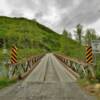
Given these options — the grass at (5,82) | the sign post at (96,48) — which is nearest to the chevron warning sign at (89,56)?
the sign post at (96,48)

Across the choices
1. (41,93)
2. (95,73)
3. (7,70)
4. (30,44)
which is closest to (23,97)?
(41,93)

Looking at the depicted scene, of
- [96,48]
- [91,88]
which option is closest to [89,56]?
[96,48]

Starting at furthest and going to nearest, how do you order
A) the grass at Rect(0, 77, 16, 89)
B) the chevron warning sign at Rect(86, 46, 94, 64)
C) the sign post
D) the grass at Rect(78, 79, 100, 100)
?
the sign post, the chevron warning sign at Rect(86, 46, 94, 64), the grass at Rect(0, 77, 16, 89), the grass at Rect(78, 79, 100, 100)

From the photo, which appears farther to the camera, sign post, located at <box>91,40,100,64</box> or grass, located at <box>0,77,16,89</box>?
sign post, located at <box>91,40,100,64</box>

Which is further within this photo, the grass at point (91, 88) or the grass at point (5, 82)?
the grass at point (5, 82)

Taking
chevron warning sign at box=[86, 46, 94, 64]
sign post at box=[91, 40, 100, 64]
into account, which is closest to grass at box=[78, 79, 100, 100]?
chevron warning sign at box=[86, 46, 94, 64]

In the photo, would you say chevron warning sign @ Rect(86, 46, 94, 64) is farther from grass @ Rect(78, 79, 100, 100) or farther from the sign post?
grass @ Rect(78, 79, 100, 100)

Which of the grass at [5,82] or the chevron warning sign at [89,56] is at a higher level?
the chevron warning sign at [89,56]

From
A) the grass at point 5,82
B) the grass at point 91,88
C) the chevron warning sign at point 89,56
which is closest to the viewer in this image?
the grass at point 91,88

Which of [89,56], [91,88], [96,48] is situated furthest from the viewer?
[96,48]

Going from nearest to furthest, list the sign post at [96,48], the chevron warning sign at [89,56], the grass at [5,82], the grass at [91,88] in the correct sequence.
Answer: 1. the grass at [91,88]
2. the grass at [5,82]
3. the chevron warning sign at [89,56]
4. the sign post at [96,48]

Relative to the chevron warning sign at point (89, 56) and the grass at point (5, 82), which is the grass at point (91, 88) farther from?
the grass at point (5, 82)

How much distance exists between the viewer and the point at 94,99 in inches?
432

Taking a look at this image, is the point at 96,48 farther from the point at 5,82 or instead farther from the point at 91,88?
the point at 5,82
